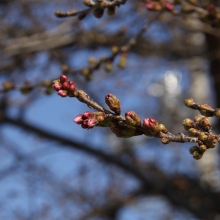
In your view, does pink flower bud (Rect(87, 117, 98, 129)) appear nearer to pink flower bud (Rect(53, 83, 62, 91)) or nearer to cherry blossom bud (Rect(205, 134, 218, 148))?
pink flower bud (Rect(53, 83, 62, 91))

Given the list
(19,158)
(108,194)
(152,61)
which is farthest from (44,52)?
(108,194)

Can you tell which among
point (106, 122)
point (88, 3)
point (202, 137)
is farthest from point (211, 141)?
point (88, 3)

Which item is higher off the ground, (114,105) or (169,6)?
(114,105)

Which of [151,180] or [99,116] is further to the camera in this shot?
[151,180]

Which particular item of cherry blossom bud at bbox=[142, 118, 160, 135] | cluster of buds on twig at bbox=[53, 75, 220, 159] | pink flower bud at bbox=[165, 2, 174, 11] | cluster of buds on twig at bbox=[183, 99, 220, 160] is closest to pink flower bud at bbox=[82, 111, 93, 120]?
cluster of buds on twig at bbox=[53, 75, 220, 159]

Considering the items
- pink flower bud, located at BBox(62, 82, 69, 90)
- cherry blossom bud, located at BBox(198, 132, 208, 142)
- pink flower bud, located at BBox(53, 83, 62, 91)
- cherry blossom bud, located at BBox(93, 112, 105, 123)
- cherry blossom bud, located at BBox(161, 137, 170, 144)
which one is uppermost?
pink flower bud, located at BBox(62, 82, 69, 90)

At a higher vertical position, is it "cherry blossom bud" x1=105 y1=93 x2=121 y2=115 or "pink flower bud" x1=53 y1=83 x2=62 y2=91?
"pink flower bud" x1=53 y1=83 x2=62 y2=91

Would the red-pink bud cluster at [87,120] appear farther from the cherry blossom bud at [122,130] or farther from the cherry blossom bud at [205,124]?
the cherry blossom bud at [205,124]

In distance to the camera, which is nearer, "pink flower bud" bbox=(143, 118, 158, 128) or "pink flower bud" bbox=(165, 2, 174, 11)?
"pink flower bud" bbox=(143, 118, 158, 128)

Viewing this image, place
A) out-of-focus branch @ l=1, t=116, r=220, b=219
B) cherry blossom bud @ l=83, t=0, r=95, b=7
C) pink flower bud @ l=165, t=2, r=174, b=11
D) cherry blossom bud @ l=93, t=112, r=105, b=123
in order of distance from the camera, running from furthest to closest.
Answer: out-of-focus branch @ l=1, t=116, r=220, b=219 < pink flower bud @ l=165, t=2, r=174, b=11 < cherry blossom bud @ l=83, t=0, r=95, b=7 < cherry blossom bud @ l=93, t=112, r=105, b=123

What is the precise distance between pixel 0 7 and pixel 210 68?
2.22 metres

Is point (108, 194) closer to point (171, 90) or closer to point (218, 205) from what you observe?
point (218, 205)

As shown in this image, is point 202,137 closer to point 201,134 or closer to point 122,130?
point 201,134

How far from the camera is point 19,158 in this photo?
5363 millimetres
